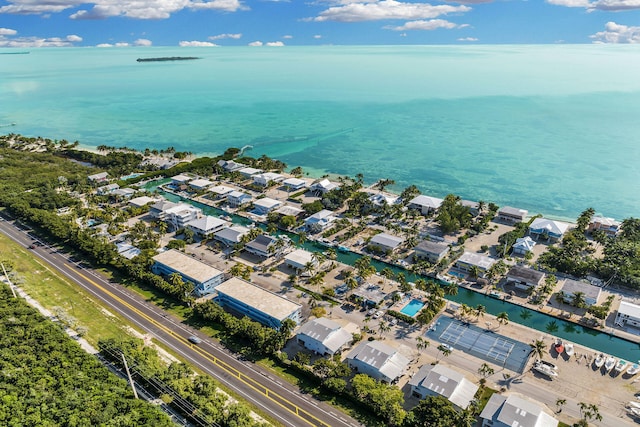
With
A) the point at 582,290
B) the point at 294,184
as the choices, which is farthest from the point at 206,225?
the point at 582,290

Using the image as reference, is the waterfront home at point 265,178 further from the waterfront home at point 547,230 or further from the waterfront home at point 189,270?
the waterfront home at point 547,230

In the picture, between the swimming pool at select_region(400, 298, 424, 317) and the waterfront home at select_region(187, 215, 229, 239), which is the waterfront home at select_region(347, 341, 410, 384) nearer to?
the swimming pool at select_region(400, 298, 424, 317)

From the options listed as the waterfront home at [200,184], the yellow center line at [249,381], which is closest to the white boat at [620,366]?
the yellow center line at [249,381]

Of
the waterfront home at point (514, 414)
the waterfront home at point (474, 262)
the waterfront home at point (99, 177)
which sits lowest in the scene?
the waterfront home at point (514, 414)

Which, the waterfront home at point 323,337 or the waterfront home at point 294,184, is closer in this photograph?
the waterfront home at point 323,337

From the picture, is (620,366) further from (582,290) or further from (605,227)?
(605,227)
